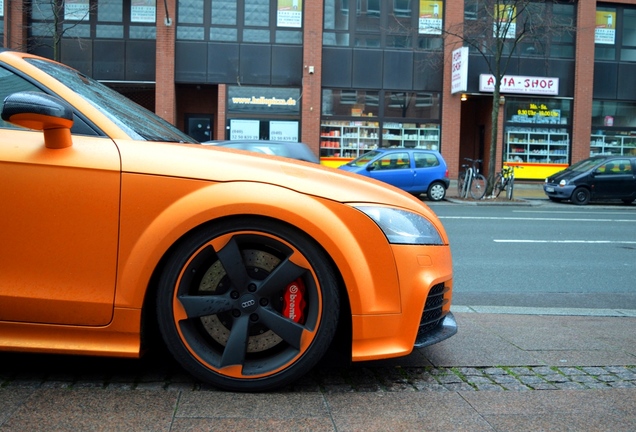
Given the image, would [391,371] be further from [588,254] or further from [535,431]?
[588,254]

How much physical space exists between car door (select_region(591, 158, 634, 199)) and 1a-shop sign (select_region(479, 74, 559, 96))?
6.13 meters

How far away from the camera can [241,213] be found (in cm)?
331

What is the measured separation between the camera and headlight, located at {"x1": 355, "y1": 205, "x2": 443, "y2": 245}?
342 centimetres

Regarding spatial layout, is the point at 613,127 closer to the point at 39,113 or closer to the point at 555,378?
the point at 555,378

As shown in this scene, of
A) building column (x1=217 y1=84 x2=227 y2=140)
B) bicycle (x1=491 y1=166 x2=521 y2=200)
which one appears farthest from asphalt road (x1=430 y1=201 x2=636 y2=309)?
building column (x1=217 y1=84 x2=227 y2=140)

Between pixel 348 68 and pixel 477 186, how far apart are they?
6916 mm

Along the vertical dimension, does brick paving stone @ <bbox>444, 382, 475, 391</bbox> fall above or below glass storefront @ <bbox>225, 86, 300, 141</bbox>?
below

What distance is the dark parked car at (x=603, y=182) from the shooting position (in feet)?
71.9

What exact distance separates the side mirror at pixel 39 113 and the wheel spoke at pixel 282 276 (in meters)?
1.14

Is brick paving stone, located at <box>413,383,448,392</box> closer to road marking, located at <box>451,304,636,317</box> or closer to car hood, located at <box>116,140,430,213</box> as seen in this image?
car hood, located at <box>116,140,430,213</box>

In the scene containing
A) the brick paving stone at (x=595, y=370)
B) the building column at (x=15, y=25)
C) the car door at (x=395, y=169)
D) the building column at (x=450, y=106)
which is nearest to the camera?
the brick paving stone at (x=595, y=370)

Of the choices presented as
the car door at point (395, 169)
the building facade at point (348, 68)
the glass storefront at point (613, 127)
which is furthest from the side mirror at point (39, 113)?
the glass storefront at point (613, 127)

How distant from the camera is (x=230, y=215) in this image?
3.32 m

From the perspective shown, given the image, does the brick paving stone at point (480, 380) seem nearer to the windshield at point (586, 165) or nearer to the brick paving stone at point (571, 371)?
the brick paving stone at point (571, 371)
